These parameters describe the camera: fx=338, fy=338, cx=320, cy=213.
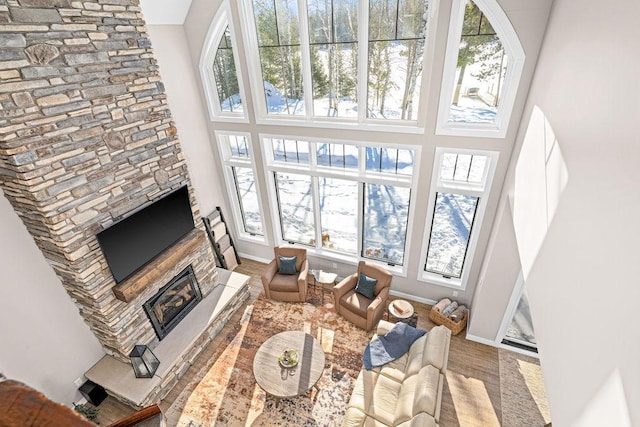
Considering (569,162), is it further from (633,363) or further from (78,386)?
(78,386)

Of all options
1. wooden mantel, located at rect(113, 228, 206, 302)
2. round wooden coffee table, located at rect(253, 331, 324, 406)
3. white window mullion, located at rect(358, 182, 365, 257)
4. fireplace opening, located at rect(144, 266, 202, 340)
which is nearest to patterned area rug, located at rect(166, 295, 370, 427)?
round wooden coffee table, located at rect(253, 331, 324, 406)

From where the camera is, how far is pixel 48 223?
376cm

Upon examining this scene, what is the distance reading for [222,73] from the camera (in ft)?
20.1

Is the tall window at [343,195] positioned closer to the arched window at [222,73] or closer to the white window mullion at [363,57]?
the white window mullion at [363,57]

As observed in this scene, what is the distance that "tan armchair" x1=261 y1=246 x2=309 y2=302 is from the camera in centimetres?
638

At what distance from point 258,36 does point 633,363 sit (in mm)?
5902

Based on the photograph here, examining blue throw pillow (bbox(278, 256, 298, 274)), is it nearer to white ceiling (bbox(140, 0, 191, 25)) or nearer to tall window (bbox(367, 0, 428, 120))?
tall window (bbox(367, 0, 428, 120))

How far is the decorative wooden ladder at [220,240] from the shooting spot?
23.0 feet

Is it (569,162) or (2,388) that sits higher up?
(2,388)

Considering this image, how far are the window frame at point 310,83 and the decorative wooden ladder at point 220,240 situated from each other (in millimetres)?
2322

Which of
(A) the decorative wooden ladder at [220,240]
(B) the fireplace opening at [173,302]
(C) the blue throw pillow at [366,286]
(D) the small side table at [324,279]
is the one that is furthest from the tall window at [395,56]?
(B) the fireplace opening at [173,302]

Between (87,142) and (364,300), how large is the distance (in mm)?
4685

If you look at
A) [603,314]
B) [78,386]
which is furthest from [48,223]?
[603,314]

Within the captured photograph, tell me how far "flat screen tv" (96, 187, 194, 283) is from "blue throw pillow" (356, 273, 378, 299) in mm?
3081
